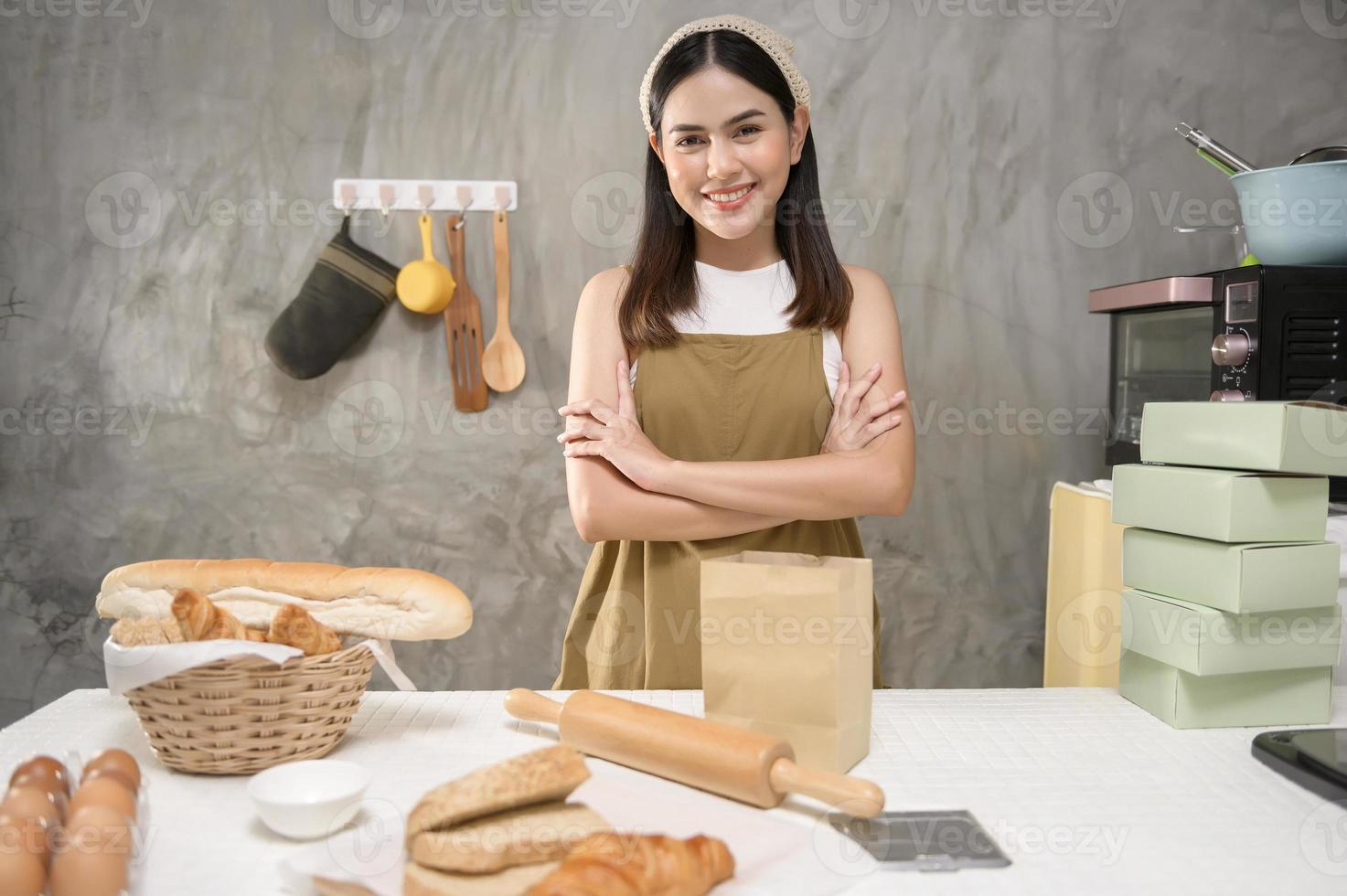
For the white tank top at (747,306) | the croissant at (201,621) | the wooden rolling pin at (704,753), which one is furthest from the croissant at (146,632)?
the white tank top at (747,306)

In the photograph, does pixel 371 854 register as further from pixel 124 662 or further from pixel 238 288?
pixel 238 288

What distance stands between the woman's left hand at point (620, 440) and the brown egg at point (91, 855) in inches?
29.9

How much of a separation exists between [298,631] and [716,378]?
2.57 feet

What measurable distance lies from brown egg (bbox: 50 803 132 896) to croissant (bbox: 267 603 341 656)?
0.23m

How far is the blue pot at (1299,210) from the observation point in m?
1.59

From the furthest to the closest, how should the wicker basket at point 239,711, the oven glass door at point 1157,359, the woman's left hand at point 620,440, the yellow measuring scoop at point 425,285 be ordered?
the yellow measuring scoop at point 425,285 → the oven glass door at point 1157,359 → the woman's left hand at point 620,440 → the wicker basket at point 239,711

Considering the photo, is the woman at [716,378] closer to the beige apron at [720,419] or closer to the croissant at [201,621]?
the beige apron at [720,419]

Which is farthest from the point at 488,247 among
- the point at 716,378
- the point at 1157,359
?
the point at 1157,359

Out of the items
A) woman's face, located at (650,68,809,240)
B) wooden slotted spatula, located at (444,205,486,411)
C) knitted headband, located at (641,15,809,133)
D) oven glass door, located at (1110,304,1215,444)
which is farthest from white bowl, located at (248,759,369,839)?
wooden slotted spatula, located at (444,205,486,411)

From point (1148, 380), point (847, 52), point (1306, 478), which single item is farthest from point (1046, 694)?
point (847, 52)

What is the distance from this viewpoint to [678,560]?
1.44 meters

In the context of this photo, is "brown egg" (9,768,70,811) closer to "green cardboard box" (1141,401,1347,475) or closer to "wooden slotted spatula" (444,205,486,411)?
"green cardboard box" (1141,401,1347,475)

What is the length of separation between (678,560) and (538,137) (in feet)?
4.50

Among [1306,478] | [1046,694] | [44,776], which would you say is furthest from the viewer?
[1046,694]
